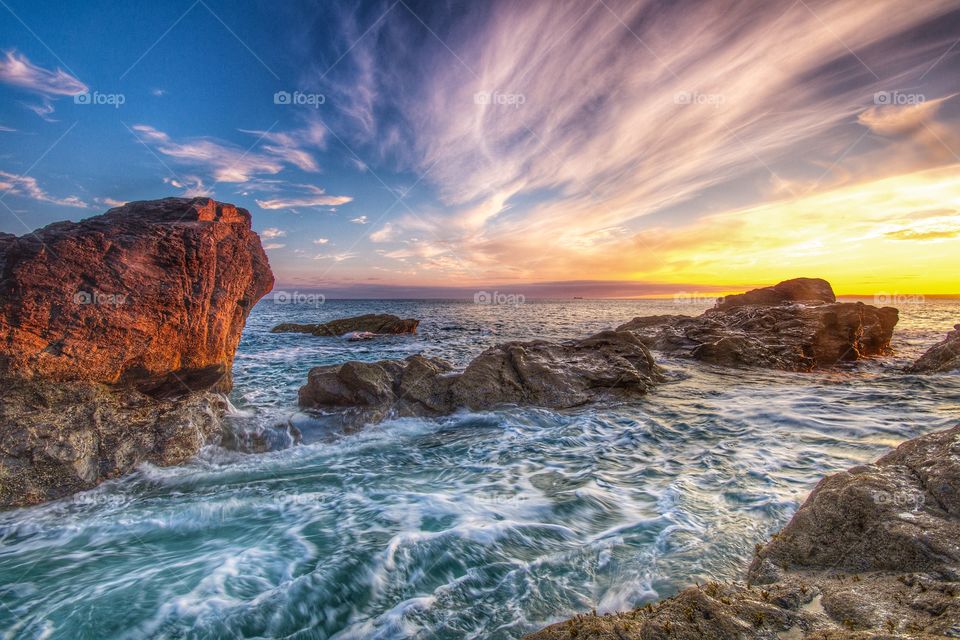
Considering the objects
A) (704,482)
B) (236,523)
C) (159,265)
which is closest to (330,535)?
(236,523)

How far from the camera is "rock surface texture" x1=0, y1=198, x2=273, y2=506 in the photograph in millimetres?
6531

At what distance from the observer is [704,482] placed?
6797 millimetres

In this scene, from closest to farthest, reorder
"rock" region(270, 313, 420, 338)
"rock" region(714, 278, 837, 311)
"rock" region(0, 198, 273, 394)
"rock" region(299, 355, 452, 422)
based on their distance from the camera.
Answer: "rock" region(0, 198, 273, 394) → "rock" region(299, 355, 452, 422) → "rock" region(714, 278, 837, 311) → "rock" region(270, 313, 420, 338)

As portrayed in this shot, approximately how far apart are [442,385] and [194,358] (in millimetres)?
6070

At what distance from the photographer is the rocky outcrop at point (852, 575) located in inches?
109

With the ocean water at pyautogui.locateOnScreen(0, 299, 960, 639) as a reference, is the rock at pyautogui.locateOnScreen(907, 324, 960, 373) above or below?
above

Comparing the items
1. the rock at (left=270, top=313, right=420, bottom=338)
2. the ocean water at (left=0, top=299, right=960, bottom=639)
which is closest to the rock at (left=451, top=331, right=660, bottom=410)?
the ocean water at (left=0, top=299, right=960, bottom=639)

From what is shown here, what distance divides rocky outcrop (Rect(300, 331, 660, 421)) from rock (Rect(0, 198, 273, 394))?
321cm

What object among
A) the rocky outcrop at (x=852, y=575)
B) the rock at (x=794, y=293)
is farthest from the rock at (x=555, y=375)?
the rock at (x=794, y=293)

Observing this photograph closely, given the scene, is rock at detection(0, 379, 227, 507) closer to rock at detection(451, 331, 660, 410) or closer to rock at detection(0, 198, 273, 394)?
rock at detection(0, 198, 273, 394)

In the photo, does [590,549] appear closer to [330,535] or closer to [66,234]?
[330,535]

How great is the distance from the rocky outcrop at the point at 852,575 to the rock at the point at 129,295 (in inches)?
357

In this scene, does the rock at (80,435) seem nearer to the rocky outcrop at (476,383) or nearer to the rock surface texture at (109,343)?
the rock surface texture at (109,343)

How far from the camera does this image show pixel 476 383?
11.7 metres
